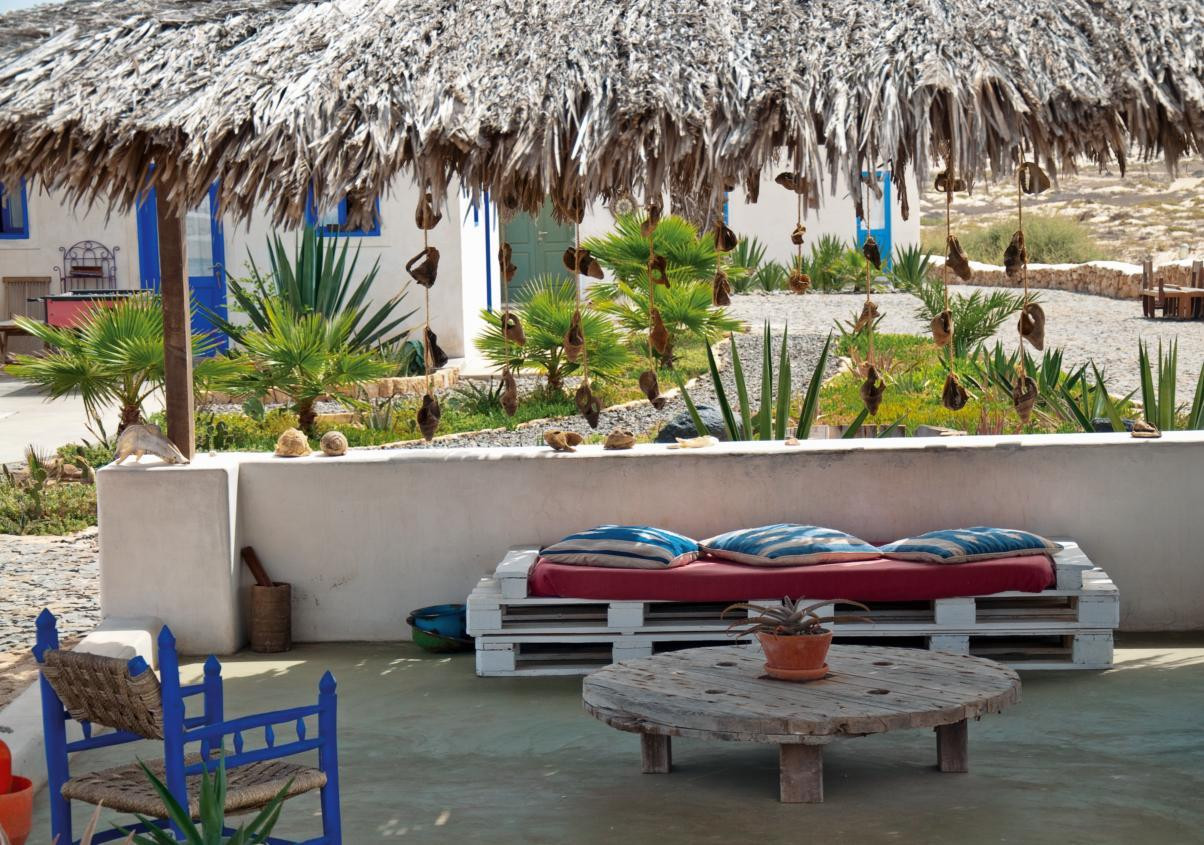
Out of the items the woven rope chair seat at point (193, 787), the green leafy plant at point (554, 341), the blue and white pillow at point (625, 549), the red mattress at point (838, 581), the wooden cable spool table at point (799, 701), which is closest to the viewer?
the woven rope chair seat at point (193, 787)

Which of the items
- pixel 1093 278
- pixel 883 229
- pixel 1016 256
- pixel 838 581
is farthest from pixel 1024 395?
pixel 1093 278

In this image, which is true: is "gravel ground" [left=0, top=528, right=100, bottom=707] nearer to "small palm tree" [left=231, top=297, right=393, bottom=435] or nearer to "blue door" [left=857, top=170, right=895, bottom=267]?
"small palm tree" [left=231, top=297, right=393, bottom=435]

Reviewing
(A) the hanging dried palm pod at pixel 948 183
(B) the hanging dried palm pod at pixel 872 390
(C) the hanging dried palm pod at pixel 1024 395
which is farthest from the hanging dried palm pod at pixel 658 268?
(C) the hanging dried palm pod at pixel 1024 395

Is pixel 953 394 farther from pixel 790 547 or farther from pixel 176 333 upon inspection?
Answer: pixel 176 333

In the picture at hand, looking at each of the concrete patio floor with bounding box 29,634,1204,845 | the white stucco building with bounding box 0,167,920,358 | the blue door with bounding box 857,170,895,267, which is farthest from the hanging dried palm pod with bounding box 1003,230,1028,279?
the blue door with bounding box 857,170,895,267

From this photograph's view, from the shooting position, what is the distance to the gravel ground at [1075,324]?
1437 cm

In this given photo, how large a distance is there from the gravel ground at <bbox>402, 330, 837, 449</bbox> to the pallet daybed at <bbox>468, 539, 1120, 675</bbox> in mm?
4213

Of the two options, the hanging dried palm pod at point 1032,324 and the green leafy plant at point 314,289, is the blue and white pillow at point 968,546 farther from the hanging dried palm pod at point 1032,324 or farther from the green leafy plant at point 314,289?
the green leafy plant at point 314,289

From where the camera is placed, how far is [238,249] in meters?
14.9

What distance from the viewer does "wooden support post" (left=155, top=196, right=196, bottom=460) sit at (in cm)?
613

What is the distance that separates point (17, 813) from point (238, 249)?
11664 millimetres

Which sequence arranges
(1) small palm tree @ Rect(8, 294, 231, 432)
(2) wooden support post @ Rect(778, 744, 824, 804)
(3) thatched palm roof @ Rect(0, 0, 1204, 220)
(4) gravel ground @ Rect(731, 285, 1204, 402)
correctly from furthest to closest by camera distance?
(4) gravel ground @ Rect(731, 285, 1204, 402)
(1) small palm tree @ Rect(8, 294, 231, 432)
(3) thatched palm roof @ Rect(0, 0, 1204, 220)
(2) wooden support post @ Rect(778, 744, 824, 804)

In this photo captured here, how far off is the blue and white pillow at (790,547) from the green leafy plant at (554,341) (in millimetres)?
4940

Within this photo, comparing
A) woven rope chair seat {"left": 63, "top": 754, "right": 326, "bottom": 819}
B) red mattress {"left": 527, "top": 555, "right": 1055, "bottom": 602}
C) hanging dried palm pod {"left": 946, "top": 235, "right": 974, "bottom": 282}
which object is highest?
hanging dried palm pod {"left": 946, "top": 235, "right": 974, "bottom": 282}
